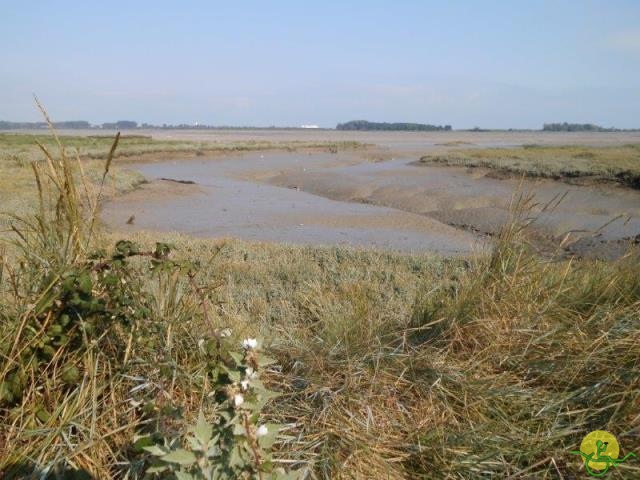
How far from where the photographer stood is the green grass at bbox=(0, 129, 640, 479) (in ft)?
8.30

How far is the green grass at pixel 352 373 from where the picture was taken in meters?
2.53

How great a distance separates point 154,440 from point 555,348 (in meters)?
2.25

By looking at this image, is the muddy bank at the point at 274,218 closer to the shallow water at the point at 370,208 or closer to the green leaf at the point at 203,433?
the shallow water at the point at 370,208

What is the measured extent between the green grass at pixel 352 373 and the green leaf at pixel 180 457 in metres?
0.58

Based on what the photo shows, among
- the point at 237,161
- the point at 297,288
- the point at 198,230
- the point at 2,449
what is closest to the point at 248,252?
the point at 297,288

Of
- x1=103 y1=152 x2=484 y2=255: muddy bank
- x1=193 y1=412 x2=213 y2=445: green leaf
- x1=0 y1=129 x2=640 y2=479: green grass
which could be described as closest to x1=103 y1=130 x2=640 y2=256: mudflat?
x1=103 y1=152 x2=484 y2=255: muddy bank

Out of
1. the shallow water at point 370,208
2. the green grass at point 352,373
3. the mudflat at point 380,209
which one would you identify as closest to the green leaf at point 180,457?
the green grass at point 352,373

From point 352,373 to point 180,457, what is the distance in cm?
140

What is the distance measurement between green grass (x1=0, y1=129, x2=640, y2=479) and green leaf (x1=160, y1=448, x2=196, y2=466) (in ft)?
1.89

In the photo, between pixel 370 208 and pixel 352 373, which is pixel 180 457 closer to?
pixel 352 373

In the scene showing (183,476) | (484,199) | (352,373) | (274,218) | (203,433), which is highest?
(203,433)

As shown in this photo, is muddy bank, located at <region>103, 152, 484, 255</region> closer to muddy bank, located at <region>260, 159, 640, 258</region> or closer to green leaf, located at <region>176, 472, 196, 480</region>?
muddy bank, located at <region>260, 159, 640, 258</region>

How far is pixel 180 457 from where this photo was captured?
178 cm

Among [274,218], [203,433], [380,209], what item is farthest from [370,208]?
[203,433]
